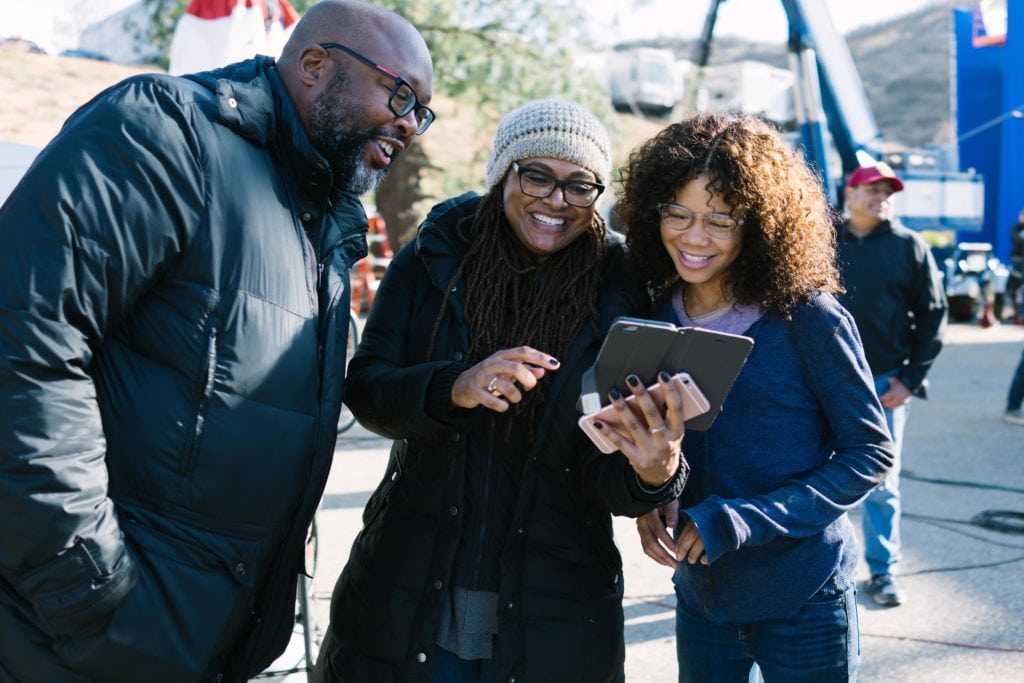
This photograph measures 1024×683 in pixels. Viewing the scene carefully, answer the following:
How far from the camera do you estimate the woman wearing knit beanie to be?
6.50 feet

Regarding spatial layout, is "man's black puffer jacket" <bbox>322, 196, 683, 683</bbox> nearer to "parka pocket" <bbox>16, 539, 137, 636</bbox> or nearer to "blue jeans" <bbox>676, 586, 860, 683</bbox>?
"blue jeans" <bbox>676, 586, 860, 683</bbox>

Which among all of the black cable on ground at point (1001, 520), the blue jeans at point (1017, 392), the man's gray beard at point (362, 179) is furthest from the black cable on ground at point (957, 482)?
the man's gray beard at point (362, 179)

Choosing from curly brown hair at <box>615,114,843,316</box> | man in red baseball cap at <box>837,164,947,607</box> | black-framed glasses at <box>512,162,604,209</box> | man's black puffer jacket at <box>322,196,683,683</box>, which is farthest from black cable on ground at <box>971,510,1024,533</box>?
black-framed glasses at <box>512,162,604,209</box>

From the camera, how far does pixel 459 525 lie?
201 cm

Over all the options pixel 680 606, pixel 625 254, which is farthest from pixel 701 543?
pixel 625 254

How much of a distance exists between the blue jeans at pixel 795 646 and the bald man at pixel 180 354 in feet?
3.08

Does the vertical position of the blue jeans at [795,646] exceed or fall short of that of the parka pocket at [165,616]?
it falls short

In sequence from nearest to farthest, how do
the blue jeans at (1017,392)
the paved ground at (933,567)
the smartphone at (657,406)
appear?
1. the smartphone at (657,406)
2. the paved ground at (933,567)
3. the blue jeans at (1017,392)

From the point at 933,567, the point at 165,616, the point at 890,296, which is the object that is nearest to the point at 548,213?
the point at 165,616

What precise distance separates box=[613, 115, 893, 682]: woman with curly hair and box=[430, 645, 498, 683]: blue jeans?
440mm

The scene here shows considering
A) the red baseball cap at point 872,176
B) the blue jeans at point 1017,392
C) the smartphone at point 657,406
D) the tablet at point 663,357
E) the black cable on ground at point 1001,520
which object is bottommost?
the black cable on ground at point 1001,520

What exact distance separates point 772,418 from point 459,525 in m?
0.69

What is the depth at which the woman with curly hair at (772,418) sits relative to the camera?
1.96m

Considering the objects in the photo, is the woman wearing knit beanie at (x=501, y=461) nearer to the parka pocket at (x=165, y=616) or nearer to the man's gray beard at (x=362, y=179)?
the man's gray beard at (x=362, y=179)
